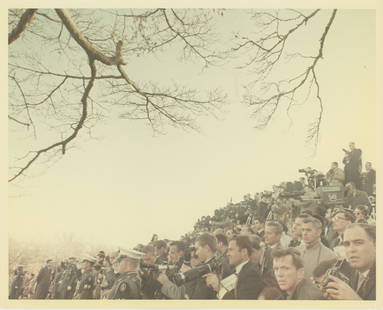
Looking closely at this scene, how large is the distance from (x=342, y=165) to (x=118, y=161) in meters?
1.42

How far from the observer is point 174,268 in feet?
12.6

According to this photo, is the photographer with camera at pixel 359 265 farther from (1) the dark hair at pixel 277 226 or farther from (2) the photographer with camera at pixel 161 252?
(2) the photographer with camera at pixel 161 252

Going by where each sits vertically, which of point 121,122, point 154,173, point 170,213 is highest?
point 121,122

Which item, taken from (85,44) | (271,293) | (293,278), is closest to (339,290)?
(293,278)

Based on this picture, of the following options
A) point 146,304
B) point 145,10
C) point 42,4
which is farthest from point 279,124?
point 42,4

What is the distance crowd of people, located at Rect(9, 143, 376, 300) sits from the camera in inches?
150

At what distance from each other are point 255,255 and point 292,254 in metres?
0.23

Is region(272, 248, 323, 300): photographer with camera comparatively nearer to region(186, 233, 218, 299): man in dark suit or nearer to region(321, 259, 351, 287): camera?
region(321, 259, 351, 287): camera

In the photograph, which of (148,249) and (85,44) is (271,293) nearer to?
(148,249)

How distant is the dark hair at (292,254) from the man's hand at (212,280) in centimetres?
39

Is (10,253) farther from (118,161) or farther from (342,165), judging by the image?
(342,165)

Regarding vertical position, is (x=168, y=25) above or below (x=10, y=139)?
above

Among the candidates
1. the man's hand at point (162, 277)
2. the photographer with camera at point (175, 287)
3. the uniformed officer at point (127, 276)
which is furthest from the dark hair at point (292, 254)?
the uniformed officer at point (127, 276)

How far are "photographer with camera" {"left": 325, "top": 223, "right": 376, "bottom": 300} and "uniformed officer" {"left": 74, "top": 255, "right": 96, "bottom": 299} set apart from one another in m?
1.47
